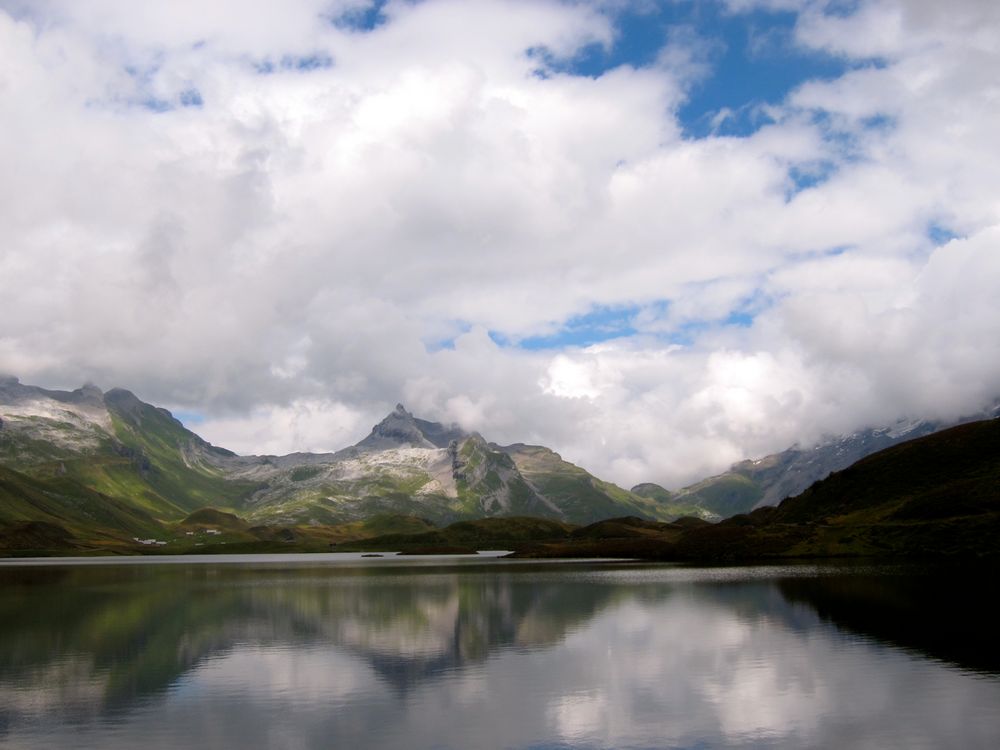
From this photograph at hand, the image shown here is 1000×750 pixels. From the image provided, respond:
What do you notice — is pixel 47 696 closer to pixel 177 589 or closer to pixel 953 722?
pixel 953 722

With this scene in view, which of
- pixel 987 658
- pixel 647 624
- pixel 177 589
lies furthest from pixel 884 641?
pixel 177 589

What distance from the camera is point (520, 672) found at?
53.1m

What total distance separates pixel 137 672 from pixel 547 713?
97.9ft

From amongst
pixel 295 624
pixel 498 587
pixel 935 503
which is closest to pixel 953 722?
pixel 295 624

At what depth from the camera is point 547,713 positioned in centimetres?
4209

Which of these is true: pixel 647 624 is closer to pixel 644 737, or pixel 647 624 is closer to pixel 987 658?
pixel 987 658

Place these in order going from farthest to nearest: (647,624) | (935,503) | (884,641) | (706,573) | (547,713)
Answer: (935,503)
(706,573)
(647,624)
(884,641)
(547,713)

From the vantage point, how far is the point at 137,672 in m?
55.5

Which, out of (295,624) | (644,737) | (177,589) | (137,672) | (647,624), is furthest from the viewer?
(177,589)

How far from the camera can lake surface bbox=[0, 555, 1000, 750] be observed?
38531mm

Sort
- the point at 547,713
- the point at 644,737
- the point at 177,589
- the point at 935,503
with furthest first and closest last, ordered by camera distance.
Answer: the point at 935,503, the point at 177,589, the point at 547,713, the point at 644,737

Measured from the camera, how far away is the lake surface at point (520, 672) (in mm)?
38531

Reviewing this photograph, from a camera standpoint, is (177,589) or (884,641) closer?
(884,641)

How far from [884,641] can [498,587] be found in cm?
6988
